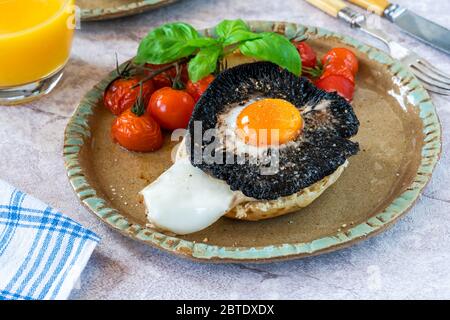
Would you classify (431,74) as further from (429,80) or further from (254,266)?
(254,266)

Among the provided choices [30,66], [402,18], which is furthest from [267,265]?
[402,18]

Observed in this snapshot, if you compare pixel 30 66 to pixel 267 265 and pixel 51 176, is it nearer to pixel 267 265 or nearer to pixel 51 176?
pixel 51 176

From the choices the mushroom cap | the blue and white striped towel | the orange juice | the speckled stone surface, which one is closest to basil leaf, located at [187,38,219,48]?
the mushroom cap

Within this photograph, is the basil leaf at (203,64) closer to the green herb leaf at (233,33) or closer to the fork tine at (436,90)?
the green herb leaf at (233,33)

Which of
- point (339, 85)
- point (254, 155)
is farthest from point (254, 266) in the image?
point (339, 85)

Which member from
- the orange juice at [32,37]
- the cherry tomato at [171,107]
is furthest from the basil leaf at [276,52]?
the orange juice at [32,37]

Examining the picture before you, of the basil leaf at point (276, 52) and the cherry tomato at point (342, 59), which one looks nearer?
the basil leaf at point (276, 52)
